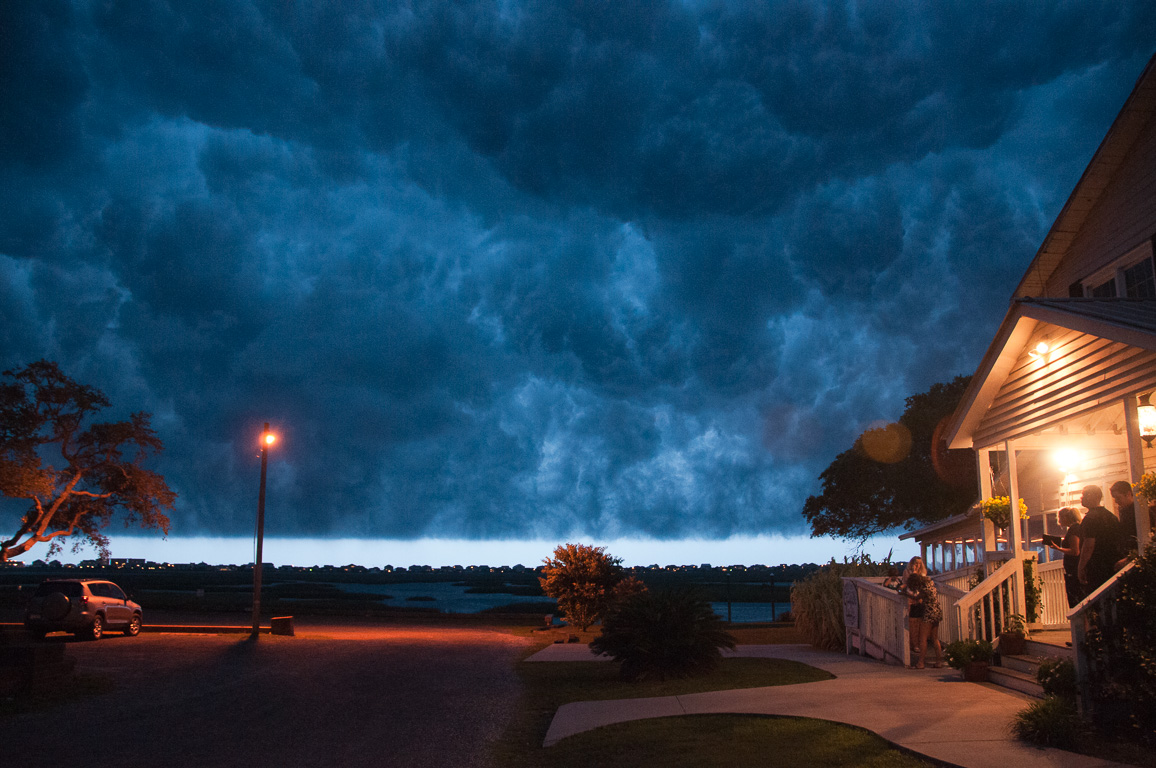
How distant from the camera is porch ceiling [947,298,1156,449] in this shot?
915 centimetres

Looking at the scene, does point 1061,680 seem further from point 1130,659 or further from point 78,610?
point 78,610

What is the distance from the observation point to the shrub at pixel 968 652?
10.2m

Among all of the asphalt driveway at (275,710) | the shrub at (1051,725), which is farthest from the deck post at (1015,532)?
the asphalt driveway at (275,710)

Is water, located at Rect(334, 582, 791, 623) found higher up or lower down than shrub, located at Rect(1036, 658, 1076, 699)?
lower down

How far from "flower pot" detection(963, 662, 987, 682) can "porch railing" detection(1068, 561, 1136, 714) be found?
2.59 metres

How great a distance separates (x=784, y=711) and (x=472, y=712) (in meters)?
4.30

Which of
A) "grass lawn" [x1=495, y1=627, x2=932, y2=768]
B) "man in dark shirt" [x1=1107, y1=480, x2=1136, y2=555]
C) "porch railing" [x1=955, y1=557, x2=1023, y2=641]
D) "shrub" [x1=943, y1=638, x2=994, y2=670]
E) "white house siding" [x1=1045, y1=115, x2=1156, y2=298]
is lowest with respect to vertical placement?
"grass lawn" [x1=495, y1=627, x2=932, y2=768]

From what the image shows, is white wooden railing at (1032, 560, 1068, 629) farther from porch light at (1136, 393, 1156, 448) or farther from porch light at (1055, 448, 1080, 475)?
porch light at (1136, 393, 1156, 448)

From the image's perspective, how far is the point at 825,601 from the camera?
657 inches

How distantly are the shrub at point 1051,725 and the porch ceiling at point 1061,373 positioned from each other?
12.5ft

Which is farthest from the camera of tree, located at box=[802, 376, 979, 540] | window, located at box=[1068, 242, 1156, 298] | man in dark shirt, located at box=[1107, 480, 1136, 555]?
tree, located at box=[802, 376, 979, 540]

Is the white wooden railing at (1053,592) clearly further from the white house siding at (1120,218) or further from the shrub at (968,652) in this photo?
the white house siding at (1120,218)

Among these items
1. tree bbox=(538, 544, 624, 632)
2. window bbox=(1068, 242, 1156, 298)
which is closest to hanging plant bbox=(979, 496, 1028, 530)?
window bbox=(1068, 242, 1156, 298)

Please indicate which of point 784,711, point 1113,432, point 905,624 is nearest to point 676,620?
point 905,624
